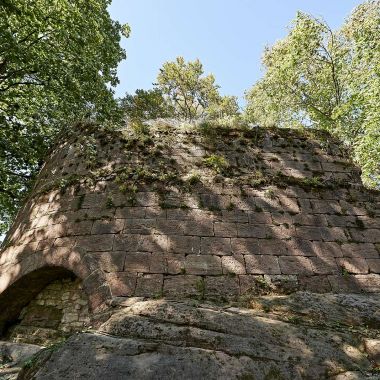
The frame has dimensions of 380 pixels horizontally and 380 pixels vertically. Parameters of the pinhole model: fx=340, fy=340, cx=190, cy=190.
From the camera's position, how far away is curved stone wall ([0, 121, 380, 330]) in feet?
17.6

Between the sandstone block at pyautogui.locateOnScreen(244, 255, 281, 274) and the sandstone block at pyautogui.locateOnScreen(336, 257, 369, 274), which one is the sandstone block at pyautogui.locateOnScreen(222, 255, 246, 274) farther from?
the sandstone block at pyautogui.locateOnScreen(336, 257, 369, 274)

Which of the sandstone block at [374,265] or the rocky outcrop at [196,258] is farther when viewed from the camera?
the sandstone block at [374,265]

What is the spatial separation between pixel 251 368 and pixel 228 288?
2.04 metres

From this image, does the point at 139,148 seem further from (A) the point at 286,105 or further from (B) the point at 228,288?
(A) the point at 286,105

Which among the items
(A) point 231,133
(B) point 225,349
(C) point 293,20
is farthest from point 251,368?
(C) point 293,20

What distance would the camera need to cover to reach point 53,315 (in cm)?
566

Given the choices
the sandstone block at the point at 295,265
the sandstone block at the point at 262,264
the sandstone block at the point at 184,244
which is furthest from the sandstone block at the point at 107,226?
the sandstone block at the point at 295,265

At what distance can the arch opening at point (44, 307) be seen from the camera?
17.8 ft

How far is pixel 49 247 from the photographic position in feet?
19.1

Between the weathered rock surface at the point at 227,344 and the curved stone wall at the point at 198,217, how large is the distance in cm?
71

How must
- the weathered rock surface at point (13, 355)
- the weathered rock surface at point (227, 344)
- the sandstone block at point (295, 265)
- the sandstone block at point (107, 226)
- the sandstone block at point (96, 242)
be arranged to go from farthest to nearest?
1. the sandstone block at point (107, 226)
2. the sandstone block at point (96, 242)
3. the sandstone block at point (295, 265)
4. the weathered rock surface at point (13, 355)
5. the weathered rock surface at point (227, 344)

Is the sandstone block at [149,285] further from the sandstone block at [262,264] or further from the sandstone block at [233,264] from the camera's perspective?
the sandstone block at [262,264]

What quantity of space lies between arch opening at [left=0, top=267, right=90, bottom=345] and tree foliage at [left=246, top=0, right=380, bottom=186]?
8.14 metres

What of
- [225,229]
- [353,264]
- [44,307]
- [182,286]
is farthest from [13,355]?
[353,264]
